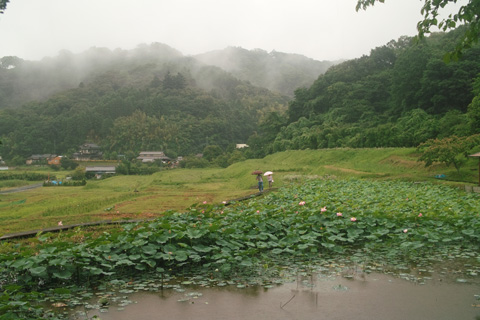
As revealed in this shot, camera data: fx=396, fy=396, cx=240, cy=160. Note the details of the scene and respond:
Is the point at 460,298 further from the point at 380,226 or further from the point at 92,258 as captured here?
the point at 92,258

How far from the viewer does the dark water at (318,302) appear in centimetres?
351

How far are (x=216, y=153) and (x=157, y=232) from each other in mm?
53811

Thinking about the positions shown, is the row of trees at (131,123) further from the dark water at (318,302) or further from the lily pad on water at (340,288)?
the lily pad on water at (340,288)

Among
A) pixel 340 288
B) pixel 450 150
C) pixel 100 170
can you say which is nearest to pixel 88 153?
pixel 100 170

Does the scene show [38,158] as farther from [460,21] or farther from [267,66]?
[267,66]

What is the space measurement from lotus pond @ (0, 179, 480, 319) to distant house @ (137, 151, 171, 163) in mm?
54299

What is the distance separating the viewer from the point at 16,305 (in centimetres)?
323

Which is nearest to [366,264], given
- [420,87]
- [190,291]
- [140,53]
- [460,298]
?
[460,298]

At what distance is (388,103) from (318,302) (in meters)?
38.1

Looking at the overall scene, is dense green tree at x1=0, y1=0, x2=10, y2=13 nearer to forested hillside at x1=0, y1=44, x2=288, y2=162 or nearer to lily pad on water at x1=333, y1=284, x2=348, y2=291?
lily pad on water at x1=333, y1=284, x2=348, y2=291

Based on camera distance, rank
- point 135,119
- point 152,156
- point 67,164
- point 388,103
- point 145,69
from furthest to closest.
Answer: point 145,69 → point 135,119 → point 152,156 → point 67,164 → point 388,103

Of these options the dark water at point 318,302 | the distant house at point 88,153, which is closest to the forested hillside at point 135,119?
the distant house at point 88,153

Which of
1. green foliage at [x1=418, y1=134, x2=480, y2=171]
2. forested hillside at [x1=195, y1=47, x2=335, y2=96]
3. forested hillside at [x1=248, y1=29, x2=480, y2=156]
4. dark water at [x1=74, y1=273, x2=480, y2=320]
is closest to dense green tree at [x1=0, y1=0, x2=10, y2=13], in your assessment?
dark water at [x1=74, y1=273, x2=480, y2=320]

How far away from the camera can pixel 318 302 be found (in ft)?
12.4
